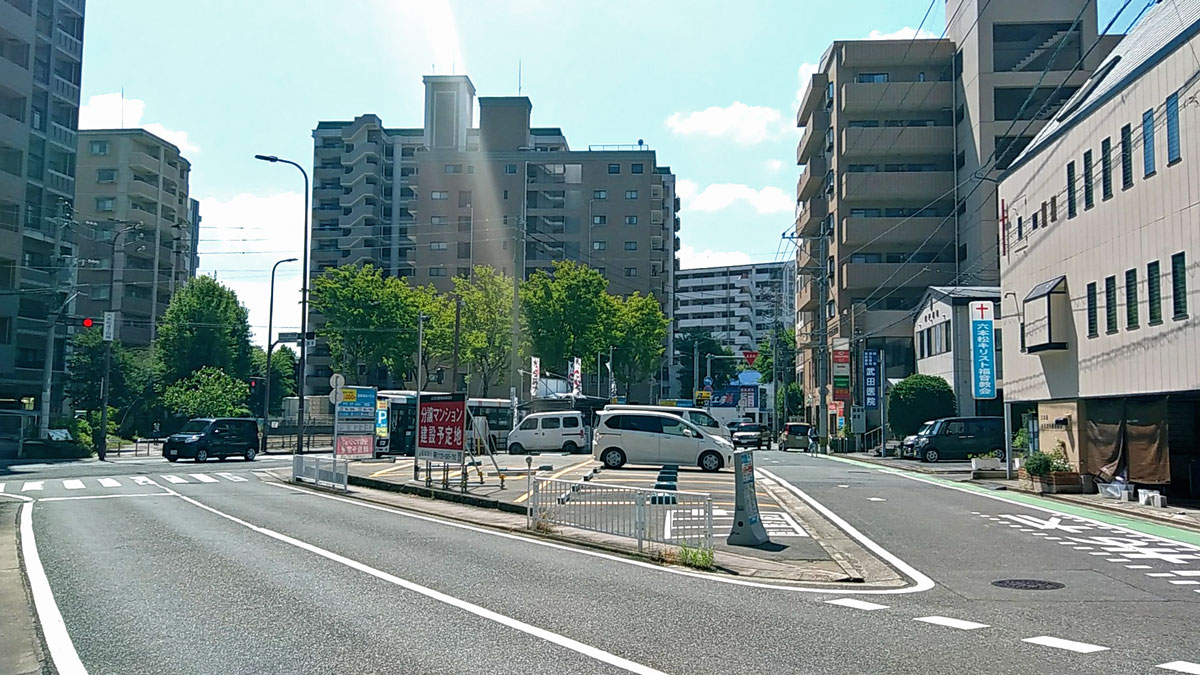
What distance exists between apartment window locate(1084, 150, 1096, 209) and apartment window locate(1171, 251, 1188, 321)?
391cm

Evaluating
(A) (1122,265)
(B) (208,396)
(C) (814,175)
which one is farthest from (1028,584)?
(C) (814,175)

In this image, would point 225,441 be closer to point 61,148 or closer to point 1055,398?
point 61,148

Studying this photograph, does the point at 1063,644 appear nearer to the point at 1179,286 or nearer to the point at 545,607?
the point at 545,607

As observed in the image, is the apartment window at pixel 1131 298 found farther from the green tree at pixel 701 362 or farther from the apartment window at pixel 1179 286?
the green tree at pixel 701 362

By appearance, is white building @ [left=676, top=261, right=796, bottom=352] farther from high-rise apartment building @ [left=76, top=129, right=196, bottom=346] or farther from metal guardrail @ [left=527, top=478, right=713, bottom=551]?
metal guardrail @ [left=527, top=478, right=713, bottom=551]

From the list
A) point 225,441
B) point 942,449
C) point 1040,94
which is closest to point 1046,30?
point 1040,94

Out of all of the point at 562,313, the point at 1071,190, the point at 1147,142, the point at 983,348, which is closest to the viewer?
the point at 1147,142

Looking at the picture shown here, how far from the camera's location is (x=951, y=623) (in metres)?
8.48

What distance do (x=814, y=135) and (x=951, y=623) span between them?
209ft

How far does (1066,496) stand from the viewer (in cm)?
2261

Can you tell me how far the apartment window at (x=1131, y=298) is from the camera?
66.7 ft

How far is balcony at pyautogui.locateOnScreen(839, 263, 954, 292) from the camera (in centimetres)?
5875

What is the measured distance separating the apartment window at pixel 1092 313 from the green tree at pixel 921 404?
23290 mm

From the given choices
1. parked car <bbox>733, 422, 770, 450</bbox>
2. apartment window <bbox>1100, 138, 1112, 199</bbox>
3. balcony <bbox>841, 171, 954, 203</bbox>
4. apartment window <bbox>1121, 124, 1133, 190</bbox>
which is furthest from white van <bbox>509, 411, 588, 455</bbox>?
balcony <bbox>841, 171, 954, 203</bbox>
